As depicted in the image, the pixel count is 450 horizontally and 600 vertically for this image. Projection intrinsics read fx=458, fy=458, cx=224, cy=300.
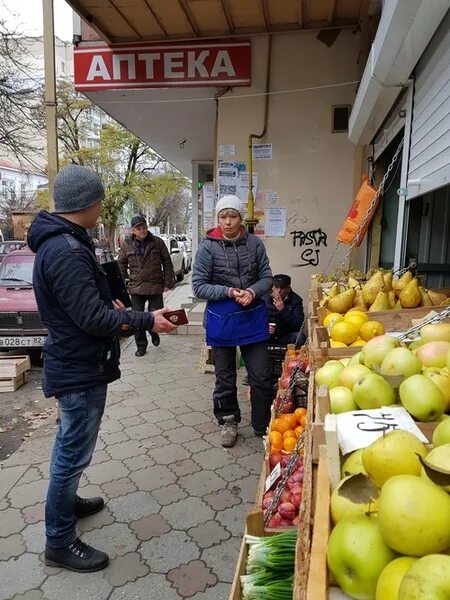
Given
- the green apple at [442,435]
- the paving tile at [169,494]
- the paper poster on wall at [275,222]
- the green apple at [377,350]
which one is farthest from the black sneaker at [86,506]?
the paper poster on wall at [275,222]

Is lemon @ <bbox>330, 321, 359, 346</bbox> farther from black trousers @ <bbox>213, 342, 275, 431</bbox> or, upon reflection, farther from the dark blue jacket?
black trousers @ <bbox>213, 342, 275, 431</bbox>

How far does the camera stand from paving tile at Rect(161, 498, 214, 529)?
282cm

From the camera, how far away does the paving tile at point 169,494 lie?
10.0 feet

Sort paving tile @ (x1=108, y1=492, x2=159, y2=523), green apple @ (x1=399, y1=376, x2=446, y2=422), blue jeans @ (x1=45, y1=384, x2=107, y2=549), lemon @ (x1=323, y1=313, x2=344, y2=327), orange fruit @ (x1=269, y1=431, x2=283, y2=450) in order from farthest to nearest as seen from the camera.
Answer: paving tile @ (x1=108, y1=492, x2=159, y2=523) → orange fruit @ (x1=269, y1=431, x2=283, y2=450) → lemon @ (x1=323, y1=313, x2=344, y2=327) → blue jeans @ (x1=45, y1=384, x2=107, y2=549) → green apple @ (x1=399, y1=376, x2=446, y2=422)

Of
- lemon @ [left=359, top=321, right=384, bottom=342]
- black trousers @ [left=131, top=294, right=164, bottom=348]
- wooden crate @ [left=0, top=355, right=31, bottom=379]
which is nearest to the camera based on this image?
lemon @ [left=359, top=321, right=384, bottom=342]

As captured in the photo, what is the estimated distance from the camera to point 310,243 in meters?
5.86

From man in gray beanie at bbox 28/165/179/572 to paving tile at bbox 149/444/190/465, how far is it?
44.5 inches

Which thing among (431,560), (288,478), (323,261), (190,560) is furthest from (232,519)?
(323,261)

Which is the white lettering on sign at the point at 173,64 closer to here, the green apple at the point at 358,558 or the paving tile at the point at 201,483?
the paving tile at the point at 201,483

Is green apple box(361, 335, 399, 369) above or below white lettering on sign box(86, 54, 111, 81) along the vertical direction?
below

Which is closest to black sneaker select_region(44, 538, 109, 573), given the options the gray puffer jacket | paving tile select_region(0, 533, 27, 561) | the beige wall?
paving tile select_region(0, 533, 27, 561)

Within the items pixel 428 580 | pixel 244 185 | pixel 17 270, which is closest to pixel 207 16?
pixel 244 185

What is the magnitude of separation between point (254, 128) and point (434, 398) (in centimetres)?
505

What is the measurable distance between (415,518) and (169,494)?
2.59 metres
